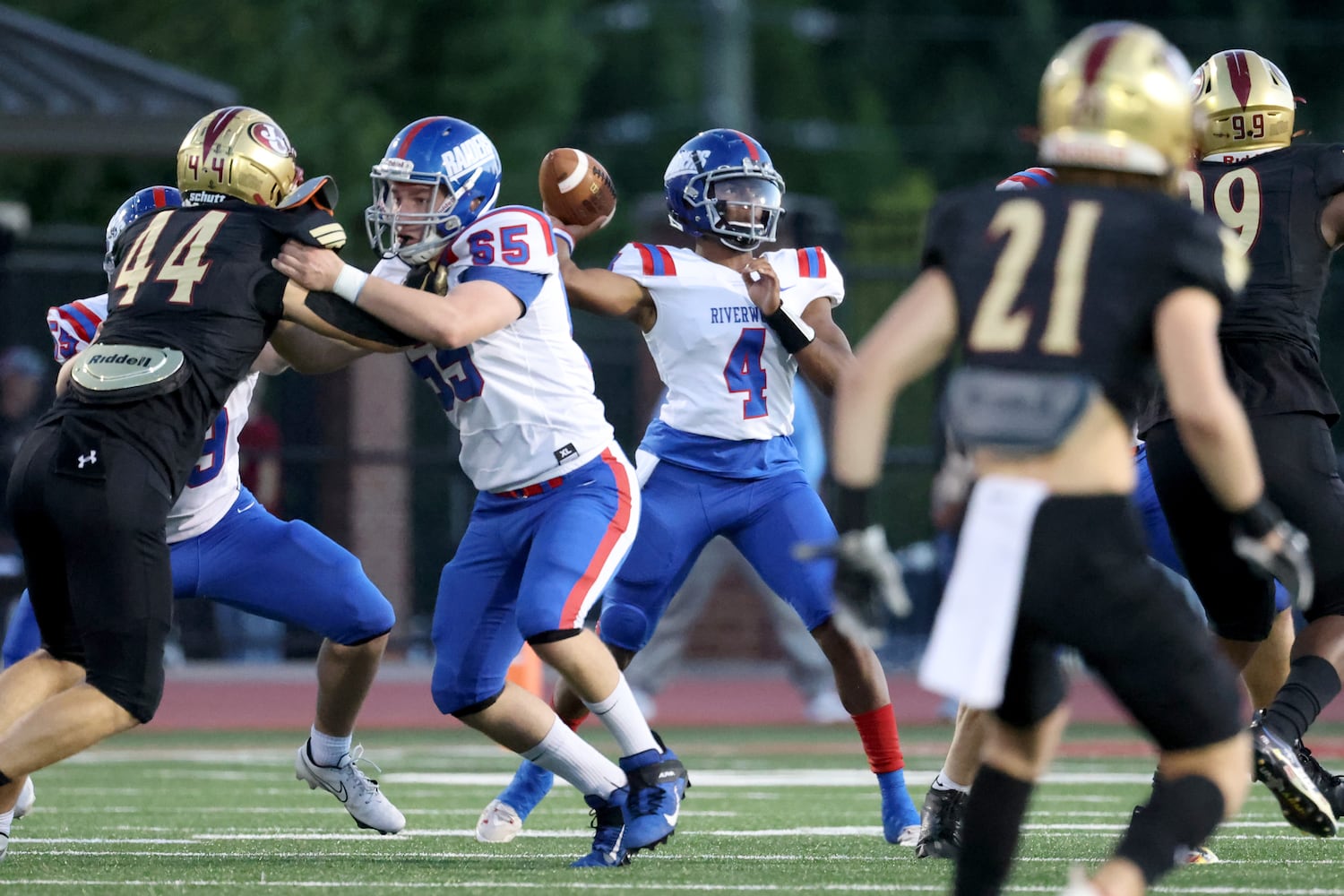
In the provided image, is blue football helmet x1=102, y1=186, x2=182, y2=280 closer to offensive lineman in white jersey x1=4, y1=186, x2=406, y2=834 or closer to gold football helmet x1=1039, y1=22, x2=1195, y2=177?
offensive lineman in white jersey x1=4, y1=186, x2=406, y2=834

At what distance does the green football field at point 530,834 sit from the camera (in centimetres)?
509

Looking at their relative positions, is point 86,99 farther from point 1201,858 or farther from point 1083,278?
point 1083,278

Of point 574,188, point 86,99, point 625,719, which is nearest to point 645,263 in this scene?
point 574,188

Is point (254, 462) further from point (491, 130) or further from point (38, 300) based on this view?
point (491, 130)

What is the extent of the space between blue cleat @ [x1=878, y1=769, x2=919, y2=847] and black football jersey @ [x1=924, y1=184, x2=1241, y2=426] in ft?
8.00

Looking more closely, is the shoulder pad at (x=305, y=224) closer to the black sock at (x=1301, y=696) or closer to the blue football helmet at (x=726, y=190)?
the blue football helmet at (x=726, y=190)

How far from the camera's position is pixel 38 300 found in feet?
47.0

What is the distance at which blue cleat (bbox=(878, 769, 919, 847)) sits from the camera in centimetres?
606

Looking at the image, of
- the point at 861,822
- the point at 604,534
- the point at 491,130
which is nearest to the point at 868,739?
the point at 861,822

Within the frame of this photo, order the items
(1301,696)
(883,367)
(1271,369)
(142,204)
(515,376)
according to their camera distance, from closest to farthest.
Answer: (883,367) → (1301,696) → (515,376) → (1271,369) → (142,204)

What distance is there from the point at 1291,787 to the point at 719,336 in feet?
6.82

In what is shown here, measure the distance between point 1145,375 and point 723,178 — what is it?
258 centimetres

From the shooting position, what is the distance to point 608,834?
5.56 metres

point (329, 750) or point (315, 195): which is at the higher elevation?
point (315, 195)
